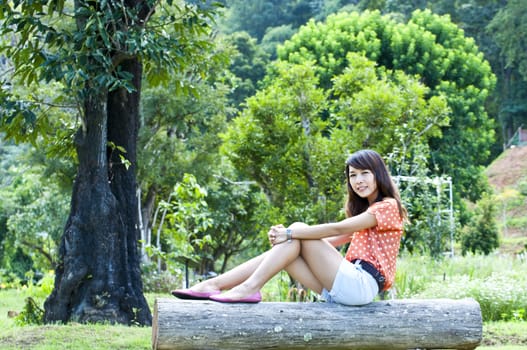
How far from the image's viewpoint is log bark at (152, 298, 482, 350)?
4.96 metres

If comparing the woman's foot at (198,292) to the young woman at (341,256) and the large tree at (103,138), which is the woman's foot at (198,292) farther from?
the large tree at (103,138)

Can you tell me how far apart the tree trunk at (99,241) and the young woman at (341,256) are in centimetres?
347

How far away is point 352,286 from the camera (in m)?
5.29

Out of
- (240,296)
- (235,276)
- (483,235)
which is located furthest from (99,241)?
(483,235)

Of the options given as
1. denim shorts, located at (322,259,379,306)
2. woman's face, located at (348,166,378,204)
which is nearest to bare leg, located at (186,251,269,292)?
denim shorts, located at (322,259,379,306)

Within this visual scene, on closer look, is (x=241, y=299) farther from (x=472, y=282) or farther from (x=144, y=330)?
(x=472, y=282)

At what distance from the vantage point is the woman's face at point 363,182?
556 centimetres

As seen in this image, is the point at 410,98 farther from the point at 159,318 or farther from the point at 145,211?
the point at 159,318

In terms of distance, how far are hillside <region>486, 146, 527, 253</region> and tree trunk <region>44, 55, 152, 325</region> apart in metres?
20.7

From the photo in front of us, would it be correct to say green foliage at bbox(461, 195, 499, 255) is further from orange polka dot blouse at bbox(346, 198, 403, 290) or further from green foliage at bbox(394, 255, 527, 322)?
orange polka dot blouse at bbox(346, 198, 403, 290)

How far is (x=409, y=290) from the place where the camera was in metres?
11.7

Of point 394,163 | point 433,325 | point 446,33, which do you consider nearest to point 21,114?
point 433,325

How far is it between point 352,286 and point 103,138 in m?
4.33

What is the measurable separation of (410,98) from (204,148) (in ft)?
17.7
